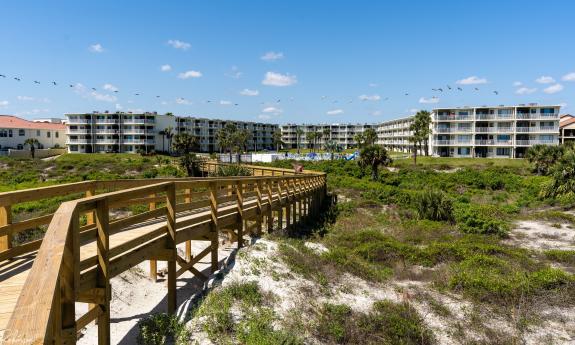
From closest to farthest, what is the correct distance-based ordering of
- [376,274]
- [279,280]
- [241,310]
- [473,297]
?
[241,310] → [279,280] → [473,297] → [376,274]

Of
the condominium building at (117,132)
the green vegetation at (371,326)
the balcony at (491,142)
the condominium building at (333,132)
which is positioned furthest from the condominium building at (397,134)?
the green vegetation at (371,326)

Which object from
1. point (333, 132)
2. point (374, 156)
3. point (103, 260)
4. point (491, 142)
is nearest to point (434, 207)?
point (103, 260)

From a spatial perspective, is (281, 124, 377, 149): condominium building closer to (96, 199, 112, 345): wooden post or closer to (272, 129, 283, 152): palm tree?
(272, 129, 283, 152): palm tree

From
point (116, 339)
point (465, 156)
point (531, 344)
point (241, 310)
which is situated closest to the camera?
point (116, 339)

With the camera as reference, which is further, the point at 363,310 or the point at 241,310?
the point at 363,310

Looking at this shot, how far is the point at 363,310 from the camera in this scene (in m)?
8.86

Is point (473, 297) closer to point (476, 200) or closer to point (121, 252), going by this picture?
point (121, 252)

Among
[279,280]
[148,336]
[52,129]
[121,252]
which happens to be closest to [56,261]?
[121,252]

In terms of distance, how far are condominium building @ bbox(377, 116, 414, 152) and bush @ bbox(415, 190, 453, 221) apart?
85.2 m

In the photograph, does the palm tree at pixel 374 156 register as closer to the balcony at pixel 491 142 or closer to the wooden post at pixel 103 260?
the balcony at pixel 491 142

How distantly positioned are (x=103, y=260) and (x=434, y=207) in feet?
71.9

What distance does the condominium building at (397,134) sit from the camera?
114 m

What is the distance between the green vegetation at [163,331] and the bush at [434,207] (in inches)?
790

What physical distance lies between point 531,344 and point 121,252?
7.66 meters
